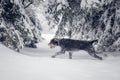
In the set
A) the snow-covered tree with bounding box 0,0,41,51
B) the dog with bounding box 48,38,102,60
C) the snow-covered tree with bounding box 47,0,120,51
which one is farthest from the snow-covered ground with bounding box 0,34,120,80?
the snow-covered tree with bounding box 47,0,120,51

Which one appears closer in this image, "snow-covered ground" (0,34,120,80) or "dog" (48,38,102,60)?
"snow-covered ground" (0,34,120,80)

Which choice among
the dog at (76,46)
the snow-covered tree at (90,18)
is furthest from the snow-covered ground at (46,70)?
the snow-covered tree at (90,18)

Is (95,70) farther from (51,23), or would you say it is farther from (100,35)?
(51,23)

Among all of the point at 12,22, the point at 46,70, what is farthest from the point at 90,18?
the point at 46,70

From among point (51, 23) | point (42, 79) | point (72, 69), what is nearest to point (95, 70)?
point (72, 69)

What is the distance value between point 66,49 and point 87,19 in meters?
2.62

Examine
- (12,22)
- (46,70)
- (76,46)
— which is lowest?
(46,70)

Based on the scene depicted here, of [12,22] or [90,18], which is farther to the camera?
[90,18]

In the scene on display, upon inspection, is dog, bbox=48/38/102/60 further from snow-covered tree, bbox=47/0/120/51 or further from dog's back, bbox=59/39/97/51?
snow-covered tree, bbox=47/0/120/51

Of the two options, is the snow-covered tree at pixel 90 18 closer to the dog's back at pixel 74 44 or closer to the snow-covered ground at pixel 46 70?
the dog's back at pixel 74 44

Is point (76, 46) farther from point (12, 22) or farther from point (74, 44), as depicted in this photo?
point (12, 22)

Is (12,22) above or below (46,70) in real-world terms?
above

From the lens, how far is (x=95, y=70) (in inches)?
236

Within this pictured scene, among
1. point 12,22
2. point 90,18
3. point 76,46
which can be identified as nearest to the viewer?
point 76,46
